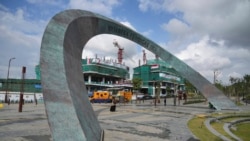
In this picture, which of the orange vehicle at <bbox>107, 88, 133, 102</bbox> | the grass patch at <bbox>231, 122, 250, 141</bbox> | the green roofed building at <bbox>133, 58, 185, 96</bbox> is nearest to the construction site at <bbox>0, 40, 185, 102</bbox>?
the green roofed building at <bbox>133, 58, 185, 96</bbox>

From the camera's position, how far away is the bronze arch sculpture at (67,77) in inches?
240

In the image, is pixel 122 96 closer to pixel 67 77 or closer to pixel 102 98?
pixel 102 98

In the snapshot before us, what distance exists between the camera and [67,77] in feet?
23.5

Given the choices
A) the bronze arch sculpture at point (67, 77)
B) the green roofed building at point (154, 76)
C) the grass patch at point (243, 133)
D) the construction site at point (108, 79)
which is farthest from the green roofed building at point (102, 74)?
the bronze arch sculpture at point (67, 77)

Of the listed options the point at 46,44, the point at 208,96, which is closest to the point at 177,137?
the point at 46,44

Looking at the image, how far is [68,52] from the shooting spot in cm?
823

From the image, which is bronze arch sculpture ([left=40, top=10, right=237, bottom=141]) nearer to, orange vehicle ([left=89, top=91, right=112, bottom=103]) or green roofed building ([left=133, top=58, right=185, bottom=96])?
orange vehicle ([left=89, top=91, right=112, bottom=103])

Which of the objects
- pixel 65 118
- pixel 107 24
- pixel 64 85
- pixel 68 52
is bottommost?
pixel 65 118

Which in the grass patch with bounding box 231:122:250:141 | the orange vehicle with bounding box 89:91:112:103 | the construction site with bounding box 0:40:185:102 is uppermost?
the construction site with bounding box 0:40:185:102

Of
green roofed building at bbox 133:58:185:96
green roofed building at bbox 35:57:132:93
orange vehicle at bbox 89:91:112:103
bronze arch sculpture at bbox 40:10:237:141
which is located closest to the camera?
bronze arch sculpture at bbox 40:10:237:141

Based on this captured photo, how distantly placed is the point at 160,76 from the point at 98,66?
88.7 feet

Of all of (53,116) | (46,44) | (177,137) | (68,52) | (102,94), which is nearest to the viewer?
(53,116)

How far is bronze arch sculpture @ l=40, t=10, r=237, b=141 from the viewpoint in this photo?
20.0 ft

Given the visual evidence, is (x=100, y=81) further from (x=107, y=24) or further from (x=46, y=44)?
(x=46, y=44)
